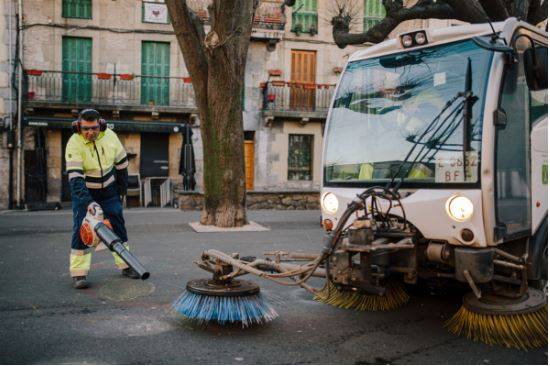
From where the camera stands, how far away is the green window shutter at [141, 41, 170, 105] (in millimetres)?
23328

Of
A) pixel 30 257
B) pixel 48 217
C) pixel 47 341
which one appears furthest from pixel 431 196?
pixel 48 217

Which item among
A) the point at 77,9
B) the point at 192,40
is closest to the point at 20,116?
the point at 77,9

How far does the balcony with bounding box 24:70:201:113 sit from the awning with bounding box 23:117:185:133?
0.57 meters

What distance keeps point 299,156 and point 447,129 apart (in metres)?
20.5

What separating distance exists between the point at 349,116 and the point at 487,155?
1.42 metres

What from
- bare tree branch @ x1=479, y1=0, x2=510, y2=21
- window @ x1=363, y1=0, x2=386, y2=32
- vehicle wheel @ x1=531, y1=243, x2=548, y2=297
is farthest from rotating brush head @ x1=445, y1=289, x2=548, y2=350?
window @ x1=363, y1=0, x2=386, y2=32

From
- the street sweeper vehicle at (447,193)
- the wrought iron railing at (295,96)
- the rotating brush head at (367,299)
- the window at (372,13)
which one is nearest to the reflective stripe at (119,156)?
the street sweeper vehicle at (447,193)

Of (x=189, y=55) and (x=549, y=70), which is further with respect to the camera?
(x=189, y=55)

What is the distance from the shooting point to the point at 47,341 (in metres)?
4.44

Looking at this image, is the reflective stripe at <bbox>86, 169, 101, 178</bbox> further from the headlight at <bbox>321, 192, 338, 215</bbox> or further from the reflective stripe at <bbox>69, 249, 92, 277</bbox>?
the headlight at <bbox>321, 192, 338, 215</bbox>

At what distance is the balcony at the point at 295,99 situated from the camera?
24109 millimetres

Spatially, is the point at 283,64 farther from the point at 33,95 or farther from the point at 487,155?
the point at 487,155

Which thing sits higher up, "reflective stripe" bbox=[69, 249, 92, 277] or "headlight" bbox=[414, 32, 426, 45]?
"headlight" bbox=[414, 32, 426, 45]

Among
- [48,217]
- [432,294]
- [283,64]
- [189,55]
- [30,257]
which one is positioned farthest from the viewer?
[283,64]
